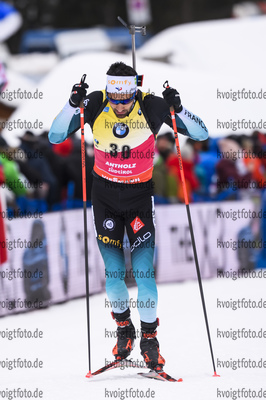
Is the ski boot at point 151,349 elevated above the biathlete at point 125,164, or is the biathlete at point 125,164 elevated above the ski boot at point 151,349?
the biathlete at point 125,164

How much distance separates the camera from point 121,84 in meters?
6.13

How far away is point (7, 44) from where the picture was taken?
174 feet

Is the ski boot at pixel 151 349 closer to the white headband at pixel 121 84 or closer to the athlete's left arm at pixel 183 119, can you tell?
the athlete's left arm at pixel 183 119

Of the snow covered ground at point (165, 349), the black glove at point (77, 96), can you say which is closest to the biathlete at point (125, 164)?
the black glove at point (77, 96)

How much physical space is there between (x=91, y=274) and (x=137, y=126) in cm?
475

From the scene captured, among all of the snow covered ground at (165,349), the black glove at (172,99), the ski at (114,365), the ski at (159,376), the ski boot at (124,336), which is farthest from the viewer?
the ski boot at (124,336)

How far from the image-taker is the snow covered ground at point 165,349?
230 inches

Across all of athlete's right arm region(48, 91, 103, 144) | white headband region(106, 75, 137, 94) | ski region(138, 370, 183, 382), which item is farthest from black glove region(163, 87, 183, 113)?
ski region(138, 370, 183, 382)

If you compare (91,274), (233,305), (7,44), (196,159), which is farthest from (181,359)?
(7,44)

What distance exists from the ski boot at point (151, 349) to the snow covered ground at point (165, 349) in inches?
5.9

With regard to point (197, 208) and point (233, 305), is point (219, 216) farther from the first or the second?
point (233, 305)

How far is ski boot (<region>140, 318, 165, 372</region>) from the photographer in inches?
247

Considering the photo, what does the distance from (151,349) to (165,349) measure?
1433 mm

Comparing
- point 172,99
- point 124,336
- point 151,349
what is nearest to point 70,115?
point 172,99
